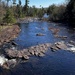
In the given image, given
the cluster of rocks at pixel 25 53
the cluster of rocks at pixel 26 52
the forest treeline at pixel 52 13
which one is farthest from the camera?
the forest treeline at pixel 52 13

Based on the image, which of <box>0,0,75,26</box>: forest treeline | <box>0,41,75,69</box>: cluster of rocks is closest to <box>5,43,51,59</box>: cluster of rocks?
<box>0,41,75,69</box>: cluster of rocks

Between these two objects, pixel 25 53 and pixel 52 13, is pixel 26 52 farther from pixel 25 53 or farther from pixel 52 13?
pixel 52 13

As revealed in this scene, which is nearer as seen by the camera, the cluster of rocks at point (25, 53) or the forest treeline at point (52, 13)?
the cluster of rocks at point (25, 53)

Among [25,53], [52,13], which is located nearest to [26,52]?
[25,53]

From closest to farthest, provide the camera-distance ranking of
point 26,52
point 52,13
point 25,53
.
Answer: point 25,53 → point 26,52 → point 52,13

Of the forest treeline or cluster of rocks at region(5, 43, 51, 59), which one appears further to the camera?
the forest treeline

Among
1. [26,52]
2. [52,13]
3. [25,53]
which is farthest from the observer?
[52,13]

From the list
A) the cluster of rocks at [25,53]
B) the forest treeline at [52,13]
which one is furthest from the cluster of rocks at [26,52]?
the forest treeline at [52,13]

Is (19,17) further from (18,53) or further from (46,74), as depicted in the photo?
(46,74)

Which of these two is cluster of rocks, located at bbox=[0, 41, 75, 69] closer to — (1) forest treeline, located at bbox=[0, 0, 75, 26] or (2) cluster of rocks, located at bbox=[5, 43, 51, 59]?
(2) cluster of rocks, located at bbox=[5, 43, 51, 59]

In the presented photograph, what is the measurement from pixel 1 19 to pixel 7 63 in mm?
49081

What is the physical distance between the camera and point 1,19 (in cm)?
7650

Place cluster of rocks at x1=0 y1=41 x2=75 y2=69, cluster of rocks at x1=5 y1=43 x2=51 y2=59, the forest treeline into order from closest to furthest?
cluster of rocks at x1=0 y1=41 x2=75 y2=69, cluster of rocks at x1=5 y1=43 x2=51 y2=59, the forest treeline

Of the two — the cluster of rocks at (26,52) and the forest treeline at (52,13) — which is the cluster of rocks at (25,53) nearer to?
the cluster of rocks at (26,52)
